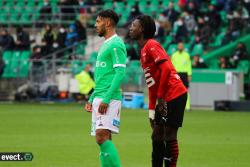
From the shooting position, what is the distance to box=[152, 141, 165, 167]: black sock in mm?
11674

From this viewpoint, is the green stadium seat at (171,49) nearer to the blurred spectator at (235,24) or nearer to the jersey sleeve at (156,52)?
the blurred spectator at (235,24)

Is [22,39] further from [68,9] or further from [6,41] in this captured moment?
[68,9]

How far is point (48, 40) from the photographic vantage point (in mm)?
36344

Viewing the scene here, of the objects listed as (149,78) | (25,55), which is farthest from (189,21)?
(149,78)

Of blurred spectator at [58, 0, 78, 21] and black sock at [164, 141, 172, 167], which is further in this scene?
blurred spectator at [58, 0, 78, 21]

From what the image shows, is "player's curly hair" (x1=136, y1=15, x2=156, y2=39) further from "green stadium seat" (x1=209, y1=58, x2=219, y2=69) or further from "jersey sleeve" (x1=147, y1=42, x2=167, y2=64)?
"green stadium seat" (x1=209, y1=58, x2=219, y2=69)

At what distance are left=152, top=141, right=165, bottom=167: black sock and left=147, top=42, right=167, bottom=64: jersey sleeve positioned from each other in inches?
46.2

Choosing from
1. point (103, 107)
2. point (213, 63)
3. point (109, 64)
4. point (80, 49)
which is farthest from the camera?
point (80, 49)

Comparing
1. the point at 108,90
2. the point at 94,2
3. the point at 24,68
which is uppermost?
the point at 94,2

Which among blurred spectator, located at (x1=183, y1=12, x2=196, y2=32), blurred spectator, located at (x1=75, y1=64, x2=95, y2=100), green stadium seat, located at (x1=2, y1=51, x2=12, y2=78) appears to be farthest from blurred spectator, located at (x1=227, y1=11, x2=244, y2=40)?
green stadium seat, located at (x1=2, y1=51, x2=12, y2=78)

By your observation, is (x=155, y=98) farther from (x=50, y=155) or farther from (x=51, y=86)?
(x=51, y=86)

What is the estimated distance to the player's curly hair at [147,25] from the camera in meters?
11.6

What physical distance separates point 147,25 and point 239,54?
851 inches

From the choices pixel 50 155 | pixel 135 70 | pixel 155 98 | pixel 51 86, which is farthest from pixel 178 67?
pixel 155 98
